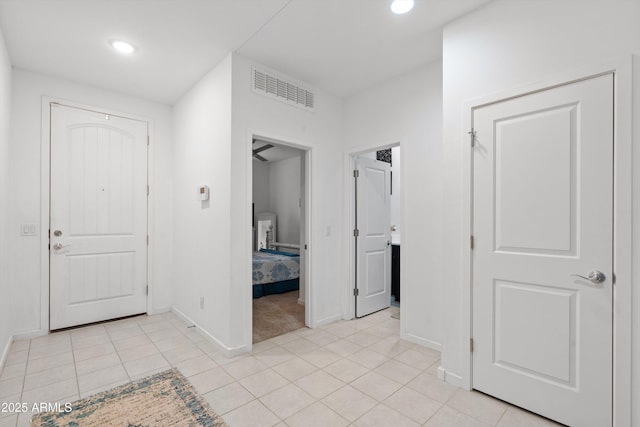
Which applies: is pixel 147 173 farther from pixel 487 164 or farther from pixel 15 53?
pixel 487 164

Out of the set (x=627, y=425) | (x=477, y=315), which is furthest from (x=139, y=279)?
(x=627, y=425)

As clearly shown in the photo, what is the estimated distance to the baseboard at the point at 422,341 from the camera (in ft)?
9.57

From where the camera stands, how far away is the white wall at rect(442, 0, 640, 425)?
166cm

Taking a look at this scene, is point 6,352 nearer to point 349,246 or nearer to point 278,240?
point 349,246

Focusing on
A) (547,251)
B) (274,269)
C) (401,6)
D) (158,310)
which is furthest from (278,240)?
(547,251)

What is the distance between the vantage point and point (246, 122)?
2.89 meters

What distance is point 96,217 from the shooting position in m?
3.60

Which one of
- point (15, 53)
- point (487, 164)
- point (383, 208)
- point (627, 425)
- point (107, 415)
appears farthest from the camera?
point (383, 208)

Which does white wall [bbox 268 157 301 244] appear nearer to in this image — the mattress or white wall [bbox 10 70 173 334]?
the mattress

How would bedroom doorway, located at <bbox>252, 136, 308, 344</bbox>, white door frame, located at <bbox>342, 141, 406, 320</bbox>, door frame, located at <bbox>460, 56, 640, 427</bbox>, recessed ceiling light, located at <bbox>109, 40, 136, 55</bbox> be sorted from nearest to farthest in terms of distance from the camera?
door frame, located at <bbox>460, 56, 640, 427</bbox>, recessed ceiling light, located at <bbox>109, 40, 136, 55</bbox>, white door frame, located at <bbox>342, 141, 406, 320</bbox>, bedroom doorway, located at <bbox>252, 136, 308, 344</bbox>

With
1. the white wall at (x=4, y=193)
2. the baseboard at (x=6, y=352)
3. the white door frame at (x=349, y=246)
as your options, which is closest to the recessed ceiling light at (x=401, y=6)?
the white door frame at (x=349, y=246)

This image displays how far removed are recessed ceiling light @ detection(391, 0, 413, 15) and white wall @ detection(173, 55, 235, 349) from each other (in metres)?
1.52

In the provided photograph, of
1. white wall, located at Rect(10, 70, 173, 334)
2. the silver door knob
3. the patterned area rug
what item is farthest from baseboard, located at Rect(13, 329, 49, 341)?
the silver door knob

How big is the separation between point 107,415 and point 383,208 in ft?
11.1
